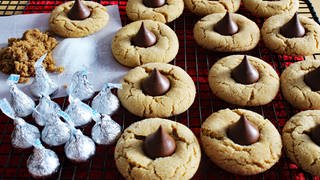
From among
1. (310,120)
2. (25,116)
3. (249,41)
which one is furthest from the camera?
(249,41)

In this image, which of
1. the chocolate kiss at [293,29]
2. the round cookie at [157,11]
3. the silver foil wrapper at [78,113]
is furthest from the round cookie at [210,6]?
the silver foil wrapper at [78,113]

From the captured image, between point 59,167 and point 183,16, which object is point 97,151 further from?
point 183,16

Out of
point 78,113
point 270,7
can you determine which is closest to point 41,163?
point 78,113

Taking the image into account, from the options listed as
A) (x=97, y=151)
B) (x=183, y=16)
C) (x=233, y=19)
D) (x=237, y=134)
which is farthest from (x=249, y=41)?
(x=97, y=151)

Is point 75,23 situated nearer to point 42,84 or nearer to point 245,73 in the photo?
point 42,84

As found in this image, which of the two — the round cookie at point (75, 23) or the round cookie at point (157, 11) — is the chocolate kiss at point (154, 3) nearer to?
the round cookie at point (157, 11)
